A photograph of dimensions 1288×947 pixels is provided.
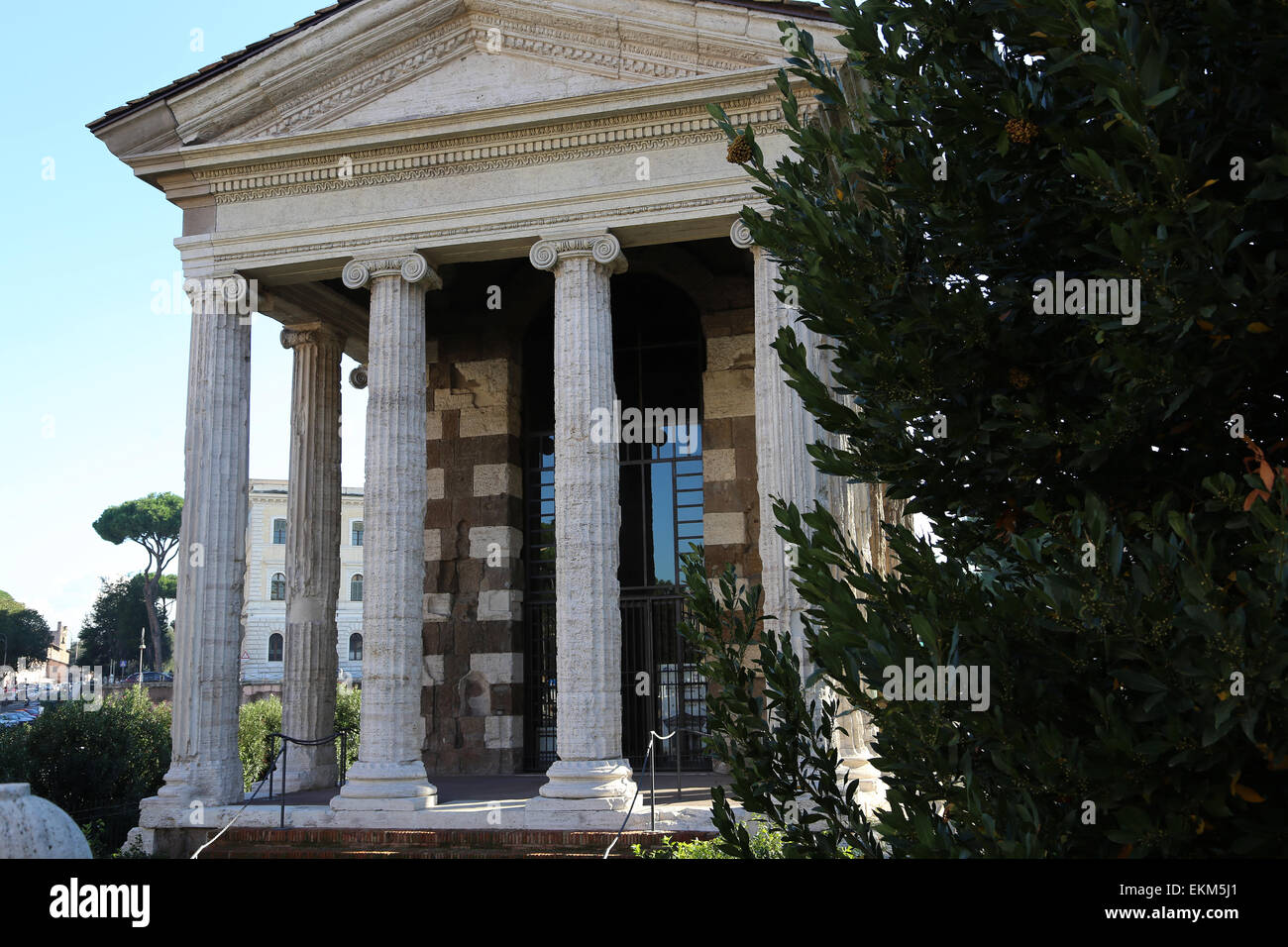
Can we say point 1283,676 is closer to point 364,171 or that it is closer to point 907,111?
point 907,111

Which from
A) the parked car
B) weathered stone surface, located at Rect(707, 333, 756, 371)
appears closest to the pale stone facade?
the parked car

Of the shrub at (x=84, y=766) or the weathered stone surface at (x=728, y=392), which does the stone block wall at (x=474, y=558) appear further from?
the shrub at (x=84, y=766)

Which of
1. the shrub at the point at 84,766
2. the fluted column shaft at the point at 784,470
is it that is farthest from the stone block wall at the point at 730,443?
the shrub at the point at 84,766

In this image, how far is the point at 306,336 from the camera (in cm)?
1759

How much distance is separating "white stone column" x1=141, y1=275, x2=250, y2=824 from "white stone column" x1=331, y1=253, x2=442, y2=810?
186 centimetres

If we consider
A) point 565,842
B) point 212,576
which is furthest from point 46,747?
point 565,842

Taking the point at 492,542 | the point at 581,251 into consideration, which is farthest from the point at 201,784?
the point at 581,251

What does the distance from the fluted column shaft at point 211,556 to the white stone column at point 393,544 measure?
6.09ft

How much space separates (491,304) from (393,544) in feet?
14.5

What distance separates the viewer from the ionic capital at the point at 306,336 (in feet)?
57.6

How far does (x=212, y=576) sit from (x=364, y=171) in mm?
5692

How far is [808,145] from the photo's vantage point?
4211mm

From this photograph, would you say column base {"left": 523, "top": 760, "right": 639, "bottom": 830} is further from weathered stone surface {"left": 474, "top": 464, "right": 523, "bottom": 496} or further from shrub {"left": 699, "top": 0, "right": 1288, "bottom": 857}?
shrub {"left": 699, "top": 0, "right": 1288, "bottom": 857}

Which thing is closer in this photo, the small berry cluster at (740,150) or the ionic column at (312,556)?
the small berry cluster at (740,150)
